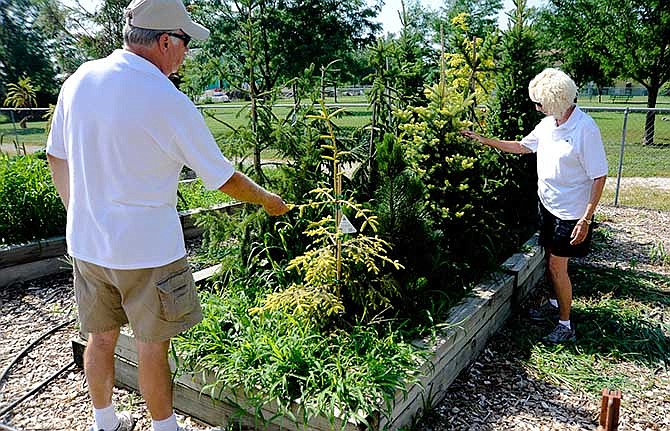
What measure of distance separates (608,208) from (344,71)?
881 centimetres

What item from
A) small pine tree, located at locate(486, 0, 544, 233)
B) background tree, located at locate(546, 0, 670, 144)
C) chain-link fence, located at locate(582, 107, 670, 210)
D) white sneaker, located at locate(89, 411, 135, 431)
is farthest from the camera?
background tree, located at locate(546, 0, 670, 144)

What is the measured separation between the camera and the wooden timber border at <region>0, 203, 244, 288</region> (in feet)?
13.8

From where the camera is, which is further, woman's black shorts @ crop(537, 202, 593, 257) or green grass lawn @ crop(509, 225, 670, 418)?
woman's black shorts @ crop(537, 202, 593, 257)

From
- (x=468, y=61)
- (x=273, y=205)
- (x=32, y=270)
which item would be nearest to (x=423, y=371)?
(x=273, y=205)

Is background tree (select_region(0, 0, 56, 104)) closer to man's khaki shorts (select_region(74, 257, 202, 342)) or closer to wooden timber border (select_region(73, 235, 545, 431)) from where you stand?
wooden timber border (select_region(73, 235, 545, 431))

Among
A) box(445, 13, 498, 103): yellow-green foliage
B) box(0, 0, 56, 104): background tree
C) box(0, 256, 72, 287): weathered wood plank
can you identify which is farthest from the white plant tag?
box(0, 0, 56, 104): background tree

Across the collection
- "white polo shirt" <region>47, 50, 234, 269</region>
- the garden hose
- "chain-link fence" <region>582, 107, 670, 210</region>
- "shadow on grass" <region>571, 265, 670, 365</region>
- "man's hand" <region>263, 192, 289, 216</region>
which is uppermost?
"white polo shirt" <region>47, 50, 234, 269</region>

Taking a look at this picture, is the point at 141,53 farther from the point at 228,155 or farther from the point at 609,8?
the point at 609,8

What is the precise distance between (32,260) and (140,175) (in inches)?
125

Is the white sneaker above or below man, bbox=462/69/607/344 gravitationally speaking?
below

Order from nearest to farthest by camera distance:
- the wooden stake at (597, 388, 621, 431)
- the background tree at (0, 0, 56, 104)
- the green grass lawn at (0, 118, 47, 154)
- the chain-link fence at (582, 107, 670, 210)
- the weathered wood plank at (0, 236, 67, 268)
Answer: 1. the wooden stake at (597, 388, 621, 431)
2. the weathered wood plank at (0, 236, 67, 268)
3. the chain-link fence at (582, 107, 670, 210)
4. the green grass lawn at (0, 118, 47, 154)
5. the background tree at (0, 0, 56, 104)

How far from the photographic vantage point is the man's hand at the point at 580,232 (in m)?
3.07

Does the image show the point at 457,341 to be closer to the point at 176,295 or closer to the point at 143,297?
the point at 176,295

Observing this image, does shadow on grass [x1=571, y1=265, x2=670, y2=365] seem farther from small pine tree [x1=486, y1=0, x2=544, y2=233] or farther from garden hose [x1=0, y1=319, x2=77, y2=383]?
garden hose [x1=0, y1=319, x2=77, y2=383]
